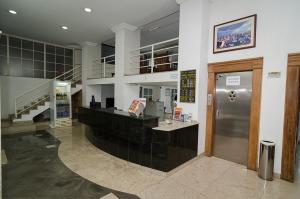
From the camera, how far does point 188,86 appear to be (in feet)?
13.4

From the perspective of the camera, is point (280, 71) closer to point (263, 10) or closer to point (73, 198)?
point (263, 10)

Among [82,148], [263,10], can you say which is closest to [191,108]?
[263,10]

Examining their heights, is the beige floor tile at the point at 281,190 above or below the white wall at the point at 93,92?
below

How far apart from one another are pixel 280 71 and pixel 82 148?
201 inches

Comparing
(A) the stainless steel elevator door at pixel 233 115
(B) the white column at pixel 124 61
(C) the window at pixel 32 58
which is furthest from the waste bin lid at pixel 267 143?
(C) the window at pixel 32 58

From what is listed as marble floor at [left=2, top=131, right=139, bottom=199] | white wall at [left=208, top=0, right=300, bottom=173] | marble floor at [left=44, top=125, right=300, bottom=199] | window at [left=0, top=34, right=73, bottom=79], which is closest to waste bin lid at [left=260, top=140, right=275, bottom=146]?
white wall at [left=208, top=0, right=300, bottom=173]

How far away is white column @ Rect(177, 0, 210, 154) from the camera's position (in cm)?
388

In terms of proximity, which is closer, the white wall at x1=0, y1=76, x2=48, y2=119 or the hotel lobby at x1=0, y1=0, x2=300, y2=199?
the hotel lobby at x1=0, y1=0, x2=300, y2=199

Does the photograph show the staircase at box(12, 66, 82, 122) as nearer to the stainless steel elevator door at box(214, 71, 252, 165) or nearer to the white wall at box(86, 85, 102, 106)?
the white wall at box(86, 85, 102, 106)

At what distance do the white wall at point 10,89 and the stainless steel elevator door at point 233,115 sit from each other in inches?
344

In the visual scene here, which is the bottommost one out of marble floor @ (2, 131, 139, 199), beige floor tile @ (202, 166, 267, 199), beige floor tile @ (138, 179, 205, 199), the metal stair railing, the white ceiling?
marble floor @ (2, 131, 139, 199)

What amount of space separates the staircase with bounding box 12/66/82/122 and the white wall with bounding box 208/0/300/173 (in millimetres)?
7746

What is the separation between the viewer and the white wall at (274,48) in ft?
9.84

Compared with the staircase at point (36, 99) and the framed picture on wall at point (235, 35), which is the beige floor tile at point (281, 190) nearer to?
the framed picture on wall at point (235, 35)
